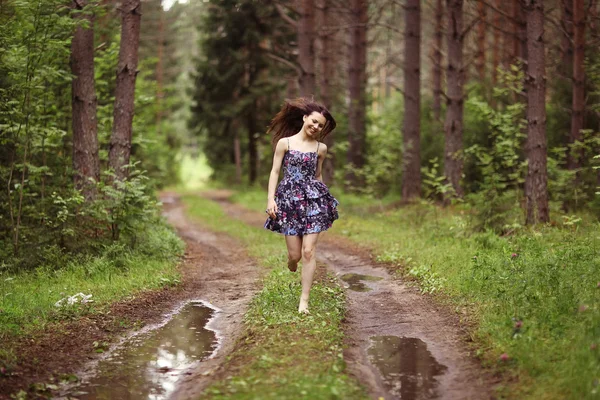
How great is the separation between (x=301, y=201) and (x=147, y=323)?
2.59m

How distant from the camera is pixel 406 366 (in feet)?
19.9

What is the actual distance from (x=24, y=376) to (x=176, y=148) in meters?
39.7

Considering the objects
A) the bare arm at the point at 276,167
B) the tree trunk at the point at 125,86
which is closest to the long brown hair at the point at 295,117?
the bare arm at the point at 276,167

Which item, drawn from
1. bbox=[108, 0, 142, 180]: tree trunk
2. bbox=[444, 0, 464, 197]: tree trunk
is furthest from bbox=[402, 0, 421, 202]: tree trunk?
bbox=[108, 0, 142, 180]: tree trunk

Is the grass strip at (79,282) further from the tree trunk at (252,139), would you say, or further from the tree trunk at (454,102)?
the tree trunk at (252,139)

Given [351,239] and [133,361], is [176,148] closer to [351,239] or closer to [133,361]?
[351,239]

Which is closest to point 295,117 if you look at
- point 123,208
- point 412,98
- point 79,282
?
point 79,282

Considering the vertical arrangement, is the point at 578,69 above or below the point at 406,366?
above

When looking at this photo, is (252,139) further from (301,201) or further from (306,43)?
(301,201)

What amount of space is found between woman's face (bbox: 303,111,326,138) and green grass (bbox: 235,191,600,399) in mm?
2890

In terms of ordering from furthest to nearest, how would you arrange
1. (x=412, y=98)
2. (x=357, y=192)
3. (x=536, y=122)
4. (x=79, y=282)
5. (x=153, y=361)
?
(x=357, y=192), (x=412, y=98), (x=536, y=122), (x=79, y=282), (x=153, y=361)

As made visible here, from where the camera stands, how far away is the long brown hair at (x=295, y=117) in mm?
7730

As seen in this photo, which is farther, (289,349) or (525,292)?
(525,292)

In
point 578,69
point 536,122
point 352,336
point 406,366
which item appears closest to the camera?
point 406,366
